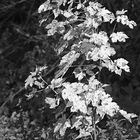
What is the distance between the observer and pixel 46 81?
13.4 ft

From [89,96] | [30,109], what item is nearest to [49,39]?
[30,109]

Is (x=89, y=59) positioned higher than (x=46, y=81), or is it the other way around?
(x=89, y=59)

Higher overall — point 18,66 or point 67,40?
point 67,40

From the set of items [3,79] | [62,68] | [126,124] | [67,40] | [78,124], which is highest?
[67,40]

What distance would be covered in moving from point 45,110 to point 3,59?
1.48 metres

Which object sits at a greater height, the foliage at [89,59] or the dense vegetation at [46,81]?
the foliage at [89,59]

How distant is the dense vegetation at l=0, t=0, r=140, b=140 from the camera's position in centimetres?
338

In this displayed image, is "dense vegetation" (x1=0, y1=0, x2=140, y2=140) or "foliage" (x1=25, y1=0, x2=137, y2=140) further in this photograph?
"dense vegetation" (x1=0, y1=0, x2=140, y2=140)

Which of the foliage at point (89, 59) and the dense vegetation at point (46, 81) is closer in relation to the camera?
the foliage at point (89, 59)

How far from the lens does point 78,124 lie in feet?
8.89

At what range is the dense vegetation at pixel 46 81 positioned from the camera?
3379 mm

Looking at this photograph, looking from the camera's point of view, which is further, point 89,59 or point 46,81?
point 46,81

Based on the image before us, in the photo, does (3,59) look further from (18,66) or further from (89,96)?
(89,96)

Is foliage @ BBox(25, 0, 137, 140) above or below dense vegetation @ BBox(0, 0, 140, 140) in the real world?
above
